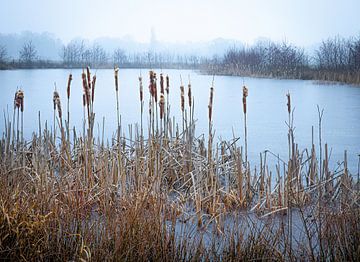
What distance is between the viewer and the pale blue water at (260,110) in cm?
411

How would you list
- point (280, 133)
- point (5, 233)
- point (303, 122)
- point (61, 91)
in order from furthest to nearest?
point (61, 91)
point (303, 122)
point (280, 133)
point (5, 233)

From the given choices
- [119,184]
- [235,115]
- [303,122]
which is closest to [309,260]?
[119,184]

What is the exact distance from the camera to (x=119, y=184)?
214 centimetres

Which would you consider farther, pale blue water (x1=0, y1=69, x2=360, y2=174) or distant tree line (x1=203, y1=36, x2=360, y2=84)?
distant tree line (x1=203, y1=36, x2=360, y2=84)

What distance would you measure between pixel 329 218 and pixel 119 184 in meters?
0.93

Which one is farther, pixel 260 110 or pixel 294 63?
pixel 294 63

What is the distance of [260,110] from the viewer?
594cm

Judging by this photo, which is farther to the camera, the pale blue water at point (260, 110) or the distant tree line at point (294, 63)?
the distant tree line at point (294, 63)

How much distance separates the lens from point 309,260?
1.56 metres

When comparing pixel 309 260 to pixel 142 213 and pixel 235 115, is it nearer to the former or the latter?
pixel 142 213

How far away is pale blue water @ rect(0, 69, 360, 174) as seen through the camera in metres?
4.11

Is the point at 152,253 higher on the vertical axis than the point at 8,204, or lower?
lower

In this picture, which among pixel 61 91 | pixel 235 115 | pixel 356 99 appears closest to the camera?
pixel 235 115

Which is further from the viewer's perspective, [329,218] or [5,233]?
[5,233]
